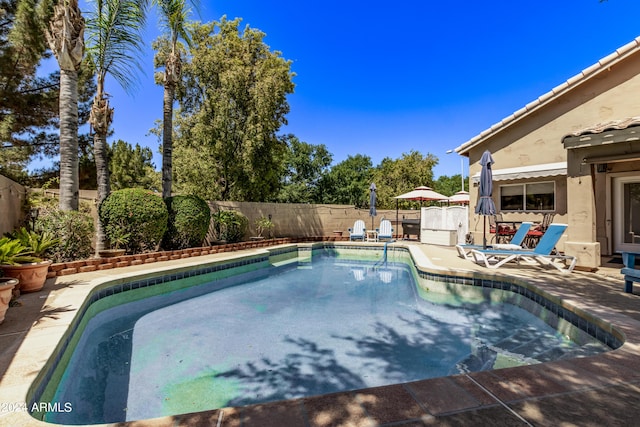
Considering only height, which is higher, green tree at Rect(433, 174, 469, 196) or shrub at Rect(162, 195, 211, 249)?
green tree at Rect(433, 174, 469, 196)

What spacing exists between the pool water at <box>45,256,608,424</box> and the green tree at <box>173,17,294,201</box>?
9.76 meters

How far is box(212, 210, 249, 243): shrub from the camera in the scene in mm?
12695

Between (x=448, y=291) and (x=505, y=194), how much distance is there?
6.98m

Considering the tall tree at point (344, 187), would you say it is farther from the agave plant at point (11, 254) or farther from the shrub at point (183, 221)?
the agave plant at point (11, 254)

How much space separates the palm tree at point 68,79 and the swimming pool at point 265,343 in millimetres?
3739

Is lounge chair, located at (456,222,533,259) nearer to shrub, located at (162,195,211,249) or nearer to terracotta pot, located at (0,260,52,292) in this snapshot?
shrub, located at (162,195,211,249)

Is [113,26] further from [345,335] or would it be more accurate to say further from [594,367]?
[594,367]

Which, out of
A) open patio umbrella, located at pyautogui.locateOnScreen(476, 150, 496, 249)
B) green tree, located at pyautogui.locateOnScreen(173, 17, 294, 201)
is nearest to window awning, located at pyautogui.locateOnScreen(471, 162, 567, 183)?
open patio umbrella, located at pyautogui.locateOnScreen(476, 150, 496, 249)

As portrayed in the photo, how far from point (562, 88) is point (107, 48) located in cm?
1500

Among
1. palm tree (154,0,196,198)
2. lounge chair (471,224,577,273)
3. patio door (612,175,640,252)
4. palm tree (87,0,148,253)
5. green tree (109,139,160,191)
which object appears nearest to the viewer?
lounge chair (471,224,577,273)

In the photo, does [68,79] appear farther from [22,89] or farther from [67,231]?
[22,89]

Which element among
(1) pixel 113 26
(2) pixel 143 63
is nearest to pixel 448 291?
(2) pixel 143 63

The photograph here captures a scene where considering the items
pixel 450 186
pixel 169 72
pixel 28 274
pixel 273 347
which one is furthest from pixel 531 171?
pixel 450 186

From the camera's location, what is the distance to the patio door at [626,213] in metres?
9.31
